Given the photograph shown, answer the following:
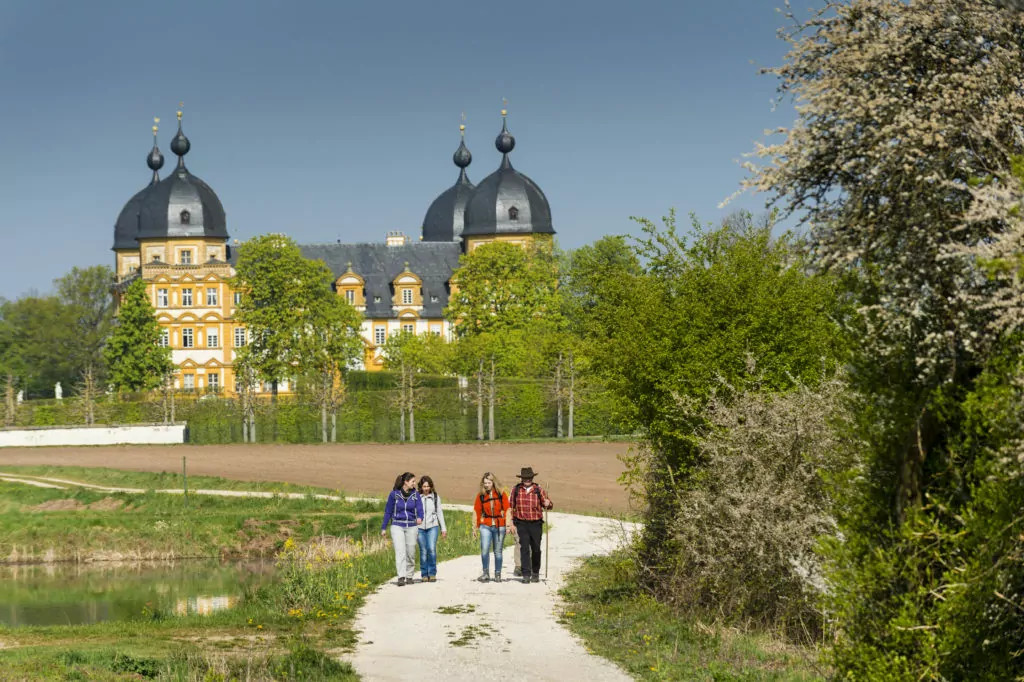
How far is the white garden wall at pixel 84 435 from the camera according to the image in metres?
62.4

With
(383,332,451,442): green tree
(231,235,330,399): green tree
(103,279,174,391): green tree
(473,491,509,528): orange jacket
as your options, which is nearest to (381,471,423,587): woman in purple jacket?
(473,491,509,528): orange jacket

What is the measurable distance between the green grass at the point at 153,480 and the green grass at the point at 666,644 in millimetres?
21230

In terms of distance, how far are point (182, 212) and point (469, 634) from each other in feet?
340

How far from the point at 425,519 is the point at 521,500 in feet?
4.62

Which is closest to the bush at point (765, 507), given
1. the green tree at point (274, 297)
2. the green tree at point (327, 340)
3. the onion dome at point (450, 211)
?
the green tree at point (327, 340)

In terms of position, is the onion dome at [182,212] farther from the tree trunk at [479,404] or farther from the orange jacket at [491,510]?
the orange jacket at [491,510]

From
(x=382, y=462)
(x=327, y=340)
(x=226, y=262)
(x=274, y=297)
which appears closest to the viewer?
(x=382, y=462)

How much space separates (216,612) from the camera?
2002 cm

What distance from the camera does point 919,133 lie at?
26.7 ft

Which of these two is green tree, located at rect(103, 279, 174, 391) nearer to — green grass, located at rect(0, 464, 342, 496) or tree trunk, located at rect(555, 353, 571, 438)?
tree trunk, located at rect(555, 353, 571, 438)

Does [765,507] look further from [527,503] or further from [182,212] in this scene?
[182,212]

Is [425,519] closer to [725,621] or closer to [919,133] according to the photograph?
[725,621]

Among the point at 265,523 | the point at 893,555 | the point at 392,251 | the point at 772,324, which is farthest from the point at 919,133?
the point at 392,251

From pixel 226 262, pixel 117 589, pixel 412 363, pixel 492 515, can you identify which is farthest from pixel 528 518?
pixel 226 262
